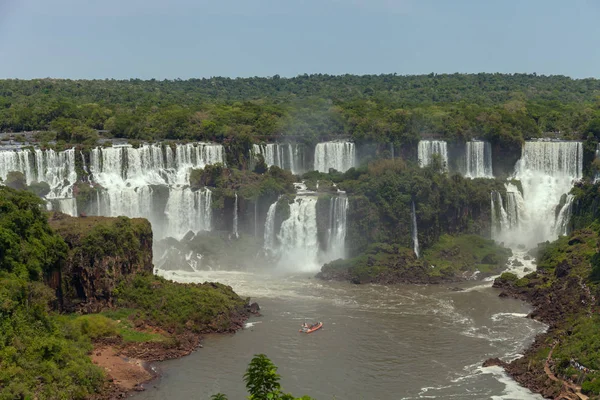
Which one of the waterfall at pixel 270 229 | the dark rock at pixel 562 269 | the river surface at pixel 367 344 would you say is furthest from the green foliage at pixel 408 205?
the dark rock at pixel 562 269

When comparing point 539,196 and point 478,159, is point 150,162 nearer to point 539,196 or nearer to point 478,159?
point 478,159

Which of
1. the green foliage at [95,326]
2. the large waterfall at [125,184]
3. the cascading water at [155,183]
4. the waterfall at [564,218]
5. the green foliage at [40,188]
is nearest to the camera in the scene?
the green foliage at [95,326]

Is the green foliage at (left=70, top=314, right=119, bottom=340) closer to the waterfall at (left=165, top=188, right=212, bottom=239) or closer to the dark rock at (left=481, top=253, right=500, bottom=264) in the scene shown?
the waterfall at (left=165, top=188, right=212, bottom=239)

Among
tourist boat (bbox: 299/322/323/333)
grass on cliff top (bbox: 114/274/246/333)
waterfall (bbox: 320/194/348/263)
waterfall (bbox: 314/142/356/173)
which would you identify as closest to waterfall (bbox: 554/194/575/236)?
waterfall (bbox: 320/194/348/263)

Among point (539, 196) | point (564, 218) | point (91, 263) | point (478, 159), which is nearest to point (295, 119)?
point (478, 159)

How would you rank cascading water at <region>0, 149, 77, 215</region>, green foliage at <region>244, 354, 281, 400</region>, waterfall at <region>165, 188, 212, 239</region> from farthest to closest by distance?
waterfall at <region>165, 188, 212, 239</region> → cascading water at <region>0, 149, 77, 215</region> → green foliage at <region>244, 354, 281, 400</region>

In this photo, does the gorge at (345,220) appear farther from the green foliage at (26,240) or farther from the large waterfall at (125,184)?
the green foliage at (26,240)
